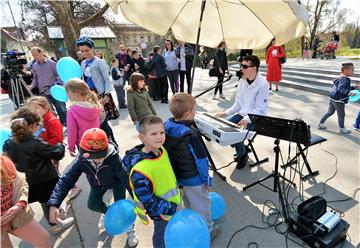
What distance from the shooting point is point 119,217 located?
207 cm

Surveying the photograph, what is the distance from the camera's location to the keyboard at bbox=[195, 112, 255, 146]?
8.82ft

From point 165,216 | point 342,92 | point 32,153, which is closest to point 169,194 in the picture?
point 165,216

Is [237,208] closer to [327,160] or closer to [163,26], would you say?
[327,160]

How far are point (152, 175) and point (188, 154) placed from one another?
41cm

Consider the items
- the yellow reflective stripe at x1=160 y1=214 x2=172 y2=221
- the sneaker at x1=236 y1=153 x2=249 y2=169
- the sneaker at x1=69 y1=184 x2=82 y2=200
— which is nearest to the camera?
the yellow reflective stripe at x1=160 y1=214 x2=172 y2=221

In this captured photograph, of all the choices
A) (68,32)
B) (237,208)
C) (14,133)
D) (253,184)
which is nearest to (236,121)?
(253,184)

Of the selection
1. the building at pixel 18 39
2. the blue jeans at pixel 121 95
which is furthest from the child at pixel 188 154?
the building at pixel 18 39

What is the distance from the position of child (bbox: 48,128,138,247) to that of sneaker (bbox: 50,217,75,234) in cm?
60

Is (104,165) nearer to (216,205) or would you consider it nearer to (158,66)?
(216,205)

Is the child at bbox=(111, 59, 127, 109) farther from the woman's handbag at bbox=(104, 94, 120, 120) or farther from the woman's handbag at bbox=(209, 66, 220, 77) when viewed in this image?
the woman's handbag at bbox=(209, 66, 220, 77)

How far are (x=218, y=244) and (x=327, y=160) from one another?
2.46 m

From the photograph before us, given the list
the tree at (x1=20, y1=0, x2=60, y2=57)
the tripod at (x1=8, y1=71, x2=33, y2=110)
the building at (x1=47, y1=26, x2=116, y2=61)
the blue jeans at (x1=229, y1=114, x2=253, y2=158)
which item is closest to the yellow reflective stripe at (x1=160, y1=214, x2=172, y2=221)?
the blue jeans at (x1=229, y1=114, x2=253, y2=158)

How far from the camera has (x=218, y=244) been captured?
94.3 inches

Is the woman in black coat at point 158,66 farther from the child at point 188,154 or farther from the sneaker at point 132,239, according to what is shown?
the sneaker at point 132,239
